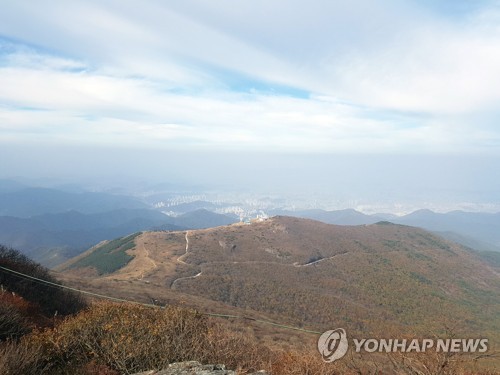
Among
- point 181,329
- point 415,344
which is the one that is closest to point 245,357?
point 181,329

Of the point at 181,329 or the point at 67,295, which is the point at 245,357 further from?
the point at 67,295

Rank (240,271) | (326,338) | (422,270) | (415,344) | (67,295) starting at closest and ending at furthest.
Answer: (415,344), (326,338), (67,295), (240,271), (422,270)

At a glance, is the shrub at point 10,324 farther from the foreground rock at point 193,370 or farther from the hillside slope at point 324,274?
the hillside slope at point 324,274

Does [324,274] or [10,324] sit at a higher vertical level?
[10,324]
